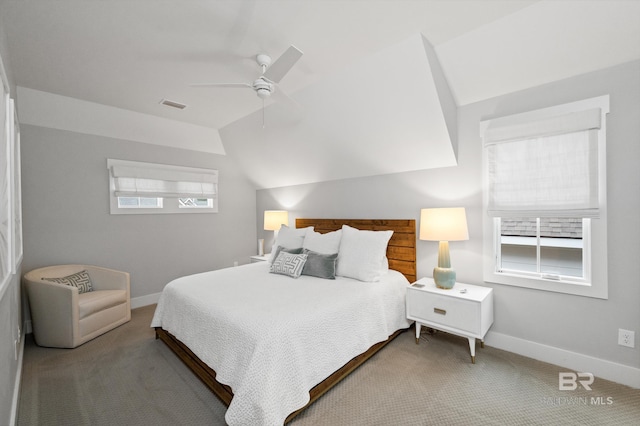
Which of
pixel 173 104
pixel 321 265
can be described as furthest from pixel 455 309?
pixel 173 104

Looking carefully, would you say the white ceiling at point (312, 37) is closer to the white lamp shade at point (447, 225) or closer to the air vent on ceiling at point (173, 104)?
the air vent on ceiling at point (173, 104)

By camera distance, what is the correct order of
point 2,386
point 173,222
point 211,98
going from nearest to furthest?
point 2,386, point 211,98, point 173,222

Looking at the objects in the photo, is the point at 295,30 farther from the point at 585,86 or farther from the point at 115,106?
the point at 115,106

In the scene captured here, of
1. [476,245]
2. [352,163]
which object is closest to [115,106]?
[352,163]

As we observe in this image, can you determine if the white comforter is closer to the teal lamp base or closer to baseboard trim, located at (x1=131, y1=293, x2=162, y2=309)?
the teal lamp base

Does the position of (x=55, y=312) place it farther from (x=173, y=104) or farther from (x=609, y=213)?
(x=609, y=213)

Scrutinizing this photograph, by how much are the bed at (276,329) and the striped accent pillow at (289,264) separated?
3 centimetres

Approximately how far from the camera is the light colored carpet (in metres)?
1.82

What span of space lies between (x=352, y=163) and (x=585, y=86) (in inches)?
88.7

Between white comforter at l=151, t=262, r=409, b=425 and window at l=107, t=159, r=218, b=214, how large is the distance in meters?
1.88

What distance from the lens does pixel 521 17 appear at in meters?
2.04

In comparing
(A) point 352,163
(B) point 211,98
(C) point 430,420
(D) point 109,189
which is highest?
(B) point 211,98

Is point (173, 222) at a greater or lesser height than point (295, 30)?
lesser

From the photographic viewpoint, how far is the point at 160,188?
4180 millimetres
